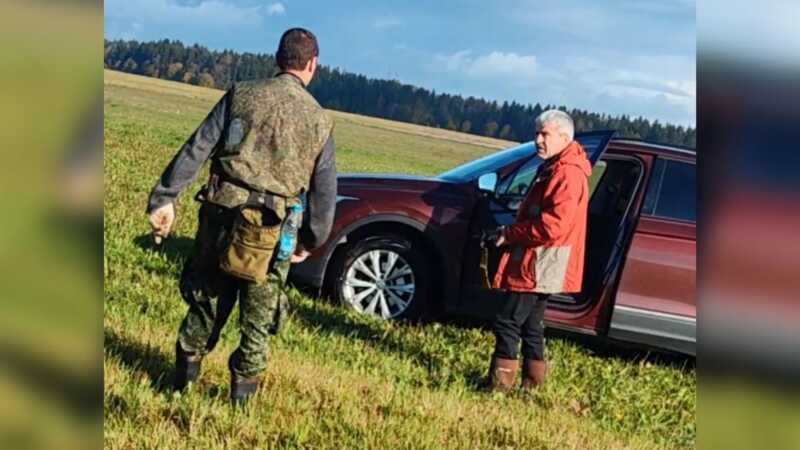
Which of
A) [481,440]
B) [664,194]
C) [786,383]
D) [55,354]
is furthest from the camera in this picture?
[664,194]

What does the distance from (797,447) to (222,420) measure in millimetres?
2815

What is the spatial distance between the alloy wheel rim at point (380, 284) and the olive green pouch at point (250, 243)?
8.35 ft

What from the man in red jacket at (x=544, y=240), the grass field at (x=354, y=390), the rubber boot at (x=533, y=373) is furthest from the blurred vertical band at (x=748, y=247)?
the rubber boot at (x=533, y=373)

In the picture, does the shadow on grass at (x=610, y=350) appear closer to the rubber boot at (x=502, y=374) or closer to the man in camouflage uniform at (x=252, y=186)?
the rubber boot at (x=502, y=374)

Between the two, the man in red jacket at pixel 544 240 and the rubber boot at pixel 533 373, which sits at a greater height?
the man in red jacket at pixel 544 240

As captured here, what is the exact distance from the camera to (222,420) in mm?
3398

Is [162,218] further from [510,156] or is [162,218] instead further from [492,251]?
[510,156]

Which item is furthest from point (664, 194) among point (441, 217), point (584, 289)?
point (441, 217)

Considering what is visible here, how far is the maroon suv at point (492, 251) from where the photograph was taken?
5582mm

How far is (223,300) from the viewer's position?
12.4 ft

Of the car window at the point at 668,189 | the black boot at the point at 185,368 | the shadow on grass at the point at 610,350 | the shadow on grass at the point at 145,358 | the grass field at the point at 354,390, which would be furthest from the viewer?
the shadow on grass at the point at 610,350

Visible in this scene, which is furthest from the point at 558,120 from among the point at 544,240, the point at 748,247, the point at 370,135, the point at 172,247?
the point at 370,135

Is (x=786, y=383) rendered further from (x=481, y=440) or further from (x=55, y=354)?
(x=481, y=440)

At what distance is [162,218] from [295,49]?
0.93 metres
